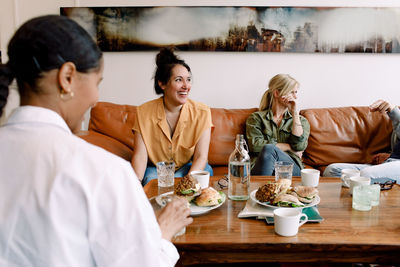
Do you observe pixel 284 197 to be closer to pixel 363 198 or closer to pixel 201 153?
pixel 363 198

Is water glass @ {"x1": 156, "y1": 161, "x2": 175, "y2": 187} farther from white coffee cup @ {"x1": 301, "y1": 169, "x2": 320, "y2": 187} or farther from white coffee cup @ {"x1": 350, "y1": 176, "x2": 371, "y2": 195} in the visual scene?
white coffee cup @ {"x1": 350, "y1": 176, "x2": 371, "y2": 195}

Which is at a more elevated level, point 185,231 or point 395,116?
point 395,116

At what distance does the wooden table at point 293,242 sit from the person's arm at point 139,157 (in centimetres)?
99

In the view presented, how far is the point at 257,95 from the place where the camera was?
10.3 ft

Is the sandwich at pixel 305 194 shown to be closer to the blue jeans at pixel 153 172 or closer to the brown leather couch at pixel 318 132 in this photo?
the blue jeans at pixel 153 172

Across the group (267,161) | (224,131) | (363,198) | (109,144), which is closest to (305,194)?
(363,198)

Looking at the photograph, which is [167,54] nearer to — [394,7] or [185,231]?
[185,231]

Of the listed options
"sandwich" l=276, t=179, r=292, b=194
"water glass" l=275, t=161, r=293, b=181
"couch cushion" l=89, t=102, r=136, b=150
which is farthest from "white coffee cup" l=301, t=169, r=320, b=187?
"couch cushion" l=89, t=102, r=136, b=150

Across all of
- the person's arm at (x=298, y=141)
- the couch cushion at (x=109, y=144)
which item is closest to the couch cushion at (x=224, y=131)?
the person's arm at (x=298, y=141)

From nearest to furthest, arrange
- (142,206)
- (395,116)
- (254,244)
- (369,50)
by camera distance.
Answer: (142,206)
(254,244)
(395,116)
(369,50)

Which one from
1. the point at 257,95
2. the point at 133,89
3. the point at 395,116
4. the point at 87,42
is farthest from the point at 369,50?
the point at 87,42

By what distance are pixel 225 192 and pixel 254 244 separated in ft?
1.66

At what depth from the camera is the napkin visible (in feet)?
4.14

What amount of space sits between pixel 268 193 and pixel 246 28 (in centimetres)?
202
